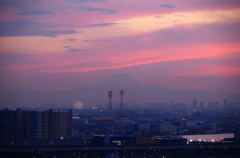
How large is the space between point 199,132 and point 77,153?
24.4 m

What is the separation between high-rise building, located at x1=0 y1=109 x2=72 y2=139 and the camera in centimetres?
2288

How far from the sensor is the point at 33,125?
23047 mm

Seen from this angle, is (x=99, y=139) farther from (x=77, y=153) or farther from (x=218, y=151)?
(x=218, y=151)

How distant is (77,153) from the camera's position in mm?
18062

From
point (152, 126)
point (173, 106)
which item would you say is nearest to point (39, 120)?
point (152, 126)

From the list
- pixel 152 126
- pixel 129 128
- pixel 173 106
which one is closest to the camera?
pixel 129 128

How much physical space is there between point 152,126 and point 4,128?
20.6 metres

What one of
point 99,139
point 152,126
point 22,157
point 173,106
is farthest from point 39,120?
point 173,106

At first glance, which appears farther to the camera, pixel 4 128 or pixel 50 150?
pixel 4 128

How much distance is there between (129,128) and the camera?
3784 centimetres

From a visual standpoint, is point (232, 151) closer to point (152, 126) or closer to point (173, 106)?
point (152, 126)

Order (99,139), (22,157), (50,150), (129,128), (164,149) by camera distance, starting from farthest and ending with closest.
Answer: (129,128), (99,139), (164,149), (50,150), (22,157)

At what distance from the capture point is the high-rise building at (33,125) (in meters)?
22.9

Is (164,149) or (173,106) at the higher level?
(173,106)
